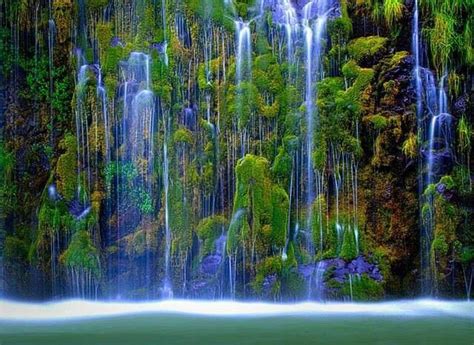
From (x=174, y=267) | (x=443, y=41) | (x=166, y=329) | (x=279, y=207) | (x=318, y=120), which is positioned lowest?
(x=166, y=329)

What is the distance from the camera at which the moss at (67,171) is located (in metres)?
10.7

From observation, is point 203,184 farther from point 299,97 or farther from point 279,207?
point 299,97

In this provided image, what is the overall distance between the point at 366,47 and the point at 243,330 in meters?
5.29

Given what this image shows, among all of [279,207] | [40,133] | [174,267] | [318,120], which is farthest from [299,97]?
[40,133]

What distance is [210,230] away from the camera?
34.5 feet

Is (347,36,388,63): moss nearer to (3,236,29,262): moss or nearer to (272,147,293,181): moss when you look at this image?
(272,147,293,181): moss

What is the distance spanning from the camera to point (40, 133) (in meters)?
→ 11.1

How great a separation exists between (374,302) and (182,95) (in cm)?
438

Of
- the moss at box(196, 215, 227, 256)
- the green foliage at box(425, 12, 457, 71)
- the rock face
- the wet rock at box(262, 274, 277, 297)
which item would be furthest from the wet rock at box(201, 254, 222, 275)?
the green foliage at box(425, 12, 457, 71)

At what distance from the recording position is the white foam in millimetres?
9047

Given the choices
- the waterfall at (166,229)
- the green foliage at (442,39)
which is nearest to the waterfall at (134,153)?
the waterfall at (166,229)

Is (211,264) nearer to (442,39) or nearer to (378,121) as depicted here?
(378,121)

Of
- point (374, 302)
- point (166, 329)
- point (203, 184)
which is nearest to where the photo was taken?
point (166, 329)

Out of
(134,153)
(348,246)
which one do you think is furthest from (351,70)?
(134,153)
